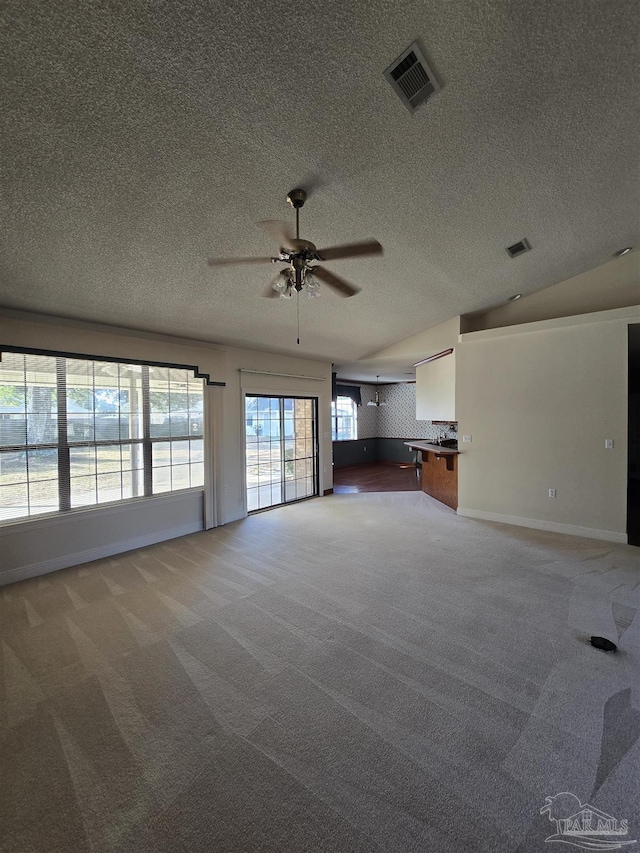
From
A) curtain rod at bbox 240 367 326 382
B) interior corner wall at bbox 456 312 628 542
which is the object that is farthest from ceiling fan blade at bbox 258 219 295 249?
interior corner wall at bbox 456 312 628 542

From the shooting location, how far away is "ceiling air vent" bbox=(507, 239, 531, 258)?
367 centimetres

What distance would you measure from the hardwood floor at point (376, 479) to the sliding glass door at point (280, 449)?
1071 mm

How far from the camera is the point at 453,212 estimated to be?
9.84ft

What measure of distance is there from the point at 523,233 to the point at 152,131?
3.38 m

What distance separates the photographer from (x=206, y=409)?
5.13 m

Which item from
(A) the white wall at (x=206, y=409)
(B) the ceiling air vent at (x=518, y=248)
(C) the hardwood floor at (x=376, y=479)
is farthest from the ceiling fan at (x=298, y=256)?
(C) the hardwood floor at (x=376, y=479)

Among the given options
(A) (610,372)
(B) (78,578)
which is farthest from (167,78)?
(A) (610,372)

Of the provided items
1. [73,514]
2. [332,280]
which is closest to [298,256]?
[332,280]

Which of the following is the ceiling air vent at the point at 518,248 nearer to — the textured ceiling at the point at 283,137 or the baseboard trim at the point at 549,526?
the textured ceiling at the point at 283,137

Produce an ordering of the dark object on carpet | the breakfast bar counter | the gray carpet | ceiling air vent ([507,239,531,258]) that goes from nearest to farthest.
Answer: the gray carpet → the dark object on carpet → ceiling air vent ([507,239,531,258]) → the breakfast bar counter

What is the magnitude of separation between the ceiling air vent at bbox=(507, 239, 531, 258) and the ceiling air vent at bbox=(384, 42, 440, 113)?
7.56ft

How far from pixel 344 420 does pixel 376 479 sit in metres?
2.74

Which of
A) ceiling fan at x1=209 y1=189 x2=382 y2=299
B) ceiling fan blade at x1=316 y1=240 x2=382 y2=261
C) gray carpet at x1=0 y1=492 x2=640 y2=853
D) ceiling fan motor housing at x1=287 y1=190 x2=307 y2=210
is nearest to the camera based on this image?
gray carpet at x1=0 y1=492 x2=640 y2=853

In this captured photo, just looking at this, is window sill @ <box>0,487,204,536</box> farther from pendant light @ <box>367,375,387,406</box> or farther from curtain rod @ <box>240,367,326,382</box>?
pendant light @ <box>367,375,387,406</box>
